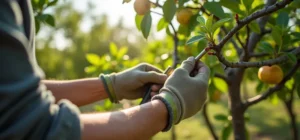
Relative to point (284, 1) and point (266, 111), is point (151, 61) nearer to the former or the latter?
point (284, 1)

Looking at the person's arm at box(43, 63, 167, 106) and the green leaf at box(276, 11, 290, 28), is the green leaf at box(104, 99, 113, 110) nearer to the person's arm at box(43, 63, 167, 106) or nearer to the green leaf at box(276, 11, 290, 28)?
the person's arm at box(43, 63, 167, 106)

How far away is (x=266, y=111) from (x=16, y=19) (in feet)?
27.3

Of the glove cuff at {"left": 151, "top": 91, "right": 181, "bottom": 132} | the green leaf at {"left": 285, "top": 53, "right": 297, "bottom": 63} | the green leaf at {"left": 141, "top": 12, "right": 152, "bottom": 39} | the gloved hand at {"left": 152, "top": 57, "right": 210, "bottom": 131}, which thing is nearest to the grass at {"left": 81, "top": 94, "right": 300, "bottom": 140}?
the green leaf at {"left": 141, "top": 12, "right": 152, "bottom": 39}

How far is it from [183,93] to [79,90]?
580mm

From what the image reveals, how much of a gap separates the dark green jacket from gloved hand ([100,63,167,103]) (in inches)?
27.9

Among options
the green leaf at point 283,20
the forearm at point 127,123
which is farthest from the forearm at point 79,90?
the green leaf at point 283,20

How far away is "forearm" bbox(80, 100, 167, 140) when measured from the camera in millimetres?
1118

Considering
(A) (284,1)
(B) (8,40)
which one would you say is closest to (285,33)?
(A) (284,1)

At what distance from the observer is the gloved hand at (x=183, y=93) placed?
1268mm

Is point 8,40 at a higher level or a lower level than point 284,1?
higher

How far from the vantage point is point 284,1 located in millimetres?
1416

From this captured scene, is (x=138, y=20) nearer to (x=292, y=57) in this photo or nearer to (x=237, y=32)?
(x=237, y=32)

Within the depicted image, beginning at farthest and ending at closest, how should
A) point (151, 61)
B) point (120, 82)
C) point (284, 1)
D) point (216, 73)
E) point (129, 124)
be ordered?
point (151, 61) < point (216, 73) < point (120, 82) < point (284, 1) < point (129, 124)

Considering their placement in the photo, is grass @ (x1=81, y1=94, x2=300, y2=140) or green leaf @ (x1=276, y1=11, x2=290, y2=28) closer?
green leaf @ (x1=276, y1=11, x2=290, y2=28)
